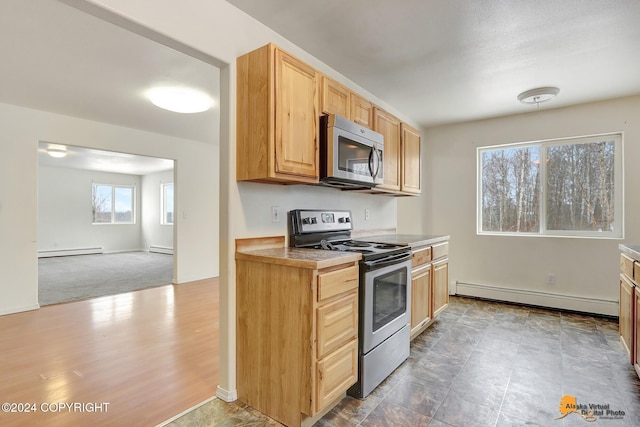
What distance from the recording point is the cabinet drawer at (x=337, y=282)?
164 cm

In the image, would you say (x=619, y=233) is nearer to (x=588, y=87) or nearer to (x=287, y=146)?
(x=588, y=87)

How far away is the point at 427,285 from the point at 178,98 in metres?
3.06

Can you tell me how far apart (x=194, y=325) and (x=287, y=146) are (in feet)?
7.70

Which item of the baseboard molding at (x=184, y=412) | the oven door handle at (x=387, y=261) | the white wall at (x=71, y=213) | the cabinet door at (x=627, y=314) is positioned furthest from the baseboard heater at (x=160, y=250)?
the cabinet door at (x=627, y=314)

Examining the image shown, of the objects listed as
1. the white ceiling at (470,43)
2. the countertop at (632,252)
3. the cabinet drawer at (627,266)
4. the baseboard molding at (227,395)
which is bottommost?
the baseboard molding at (227,395)

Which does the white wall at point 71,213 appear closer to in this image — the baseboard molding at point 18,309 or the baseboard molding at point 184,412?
the baseboard molding at point 18,309

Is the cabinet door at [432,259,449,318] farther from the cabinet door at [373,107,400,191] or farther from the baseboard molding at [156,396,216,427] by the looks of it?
the baseboard molding at [156,396,216,427]

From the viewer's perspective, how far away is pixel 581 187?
146 inches

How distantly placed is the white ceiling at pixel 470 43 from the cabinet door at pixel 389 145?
0.40 m

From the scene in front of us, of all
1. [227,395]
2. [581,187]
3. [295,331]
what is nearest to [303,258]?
[295,331]

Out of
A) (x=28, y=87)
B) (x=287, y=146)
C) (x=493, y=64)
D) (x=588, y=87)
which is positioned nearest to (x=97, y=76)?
(x=28, y=87)

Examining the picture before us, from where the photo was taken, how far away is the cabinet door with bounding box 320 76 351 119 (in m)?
2.18

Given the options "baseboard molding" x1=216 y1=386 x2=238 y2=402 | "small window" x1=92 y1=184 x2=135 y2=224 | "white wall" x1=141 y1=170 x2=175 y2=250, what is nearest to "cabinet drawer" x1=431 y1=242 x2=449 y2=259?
"baseboard molding" x1=216 y1=386 x2=238 y2=402

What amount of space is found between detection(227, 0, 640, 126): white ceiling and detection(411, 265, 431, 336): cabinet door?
5.95 ft
